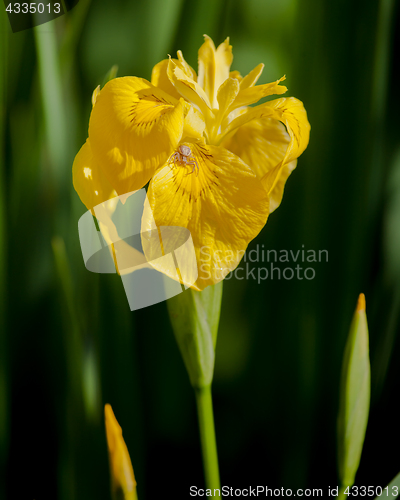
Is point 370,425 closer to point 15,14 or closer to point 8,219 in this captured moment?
point 8,219

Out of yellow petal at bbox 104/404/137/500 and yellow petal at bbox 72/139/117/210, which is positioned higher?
yellow petal at bbox 72/139/117/210

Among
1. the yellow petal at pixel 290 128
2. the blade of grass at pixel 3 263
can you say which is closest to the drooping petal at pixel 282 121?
the yellow petal at pixel 290 128

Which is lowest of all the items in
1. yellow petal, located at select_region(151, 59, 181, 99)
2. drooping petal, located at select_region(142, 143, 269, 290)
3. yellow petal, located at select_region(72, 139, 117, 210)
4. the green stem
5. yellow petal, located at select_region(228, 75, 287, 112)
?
the green stem

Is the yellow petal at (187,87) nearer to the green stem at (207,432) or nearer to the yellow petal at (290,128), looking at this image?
the yellow petal at (290,128)

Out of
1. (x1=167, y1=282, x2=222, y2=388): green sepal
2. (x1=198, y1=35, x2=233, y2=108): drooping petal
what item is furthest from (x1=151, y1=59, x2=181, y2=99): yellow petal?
(x1=167, y1=282, x2=222, y2=388): green sepal

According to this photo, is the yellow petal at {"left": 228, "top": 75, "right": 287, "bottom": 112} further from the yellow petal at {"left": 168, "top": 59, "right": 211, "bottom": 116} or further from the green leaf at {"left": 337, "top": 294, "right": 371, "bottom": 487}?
the green leaf at {"left": 337, "top": 294, "right": 371, "bottom": 487}

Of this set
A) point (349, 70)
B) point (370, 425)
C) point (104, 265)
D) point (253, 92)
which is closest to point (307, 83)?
point (349, 70)
